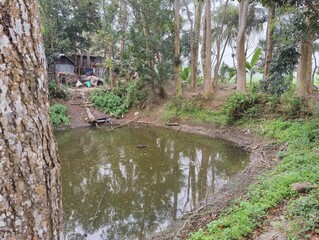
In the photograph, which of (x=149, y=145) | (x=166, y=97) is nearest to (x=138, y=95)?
(x=166, y=97)

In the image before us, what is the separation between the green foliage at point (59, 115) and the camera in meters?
11.9

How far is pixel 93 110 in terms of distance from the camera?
14023 millimetres

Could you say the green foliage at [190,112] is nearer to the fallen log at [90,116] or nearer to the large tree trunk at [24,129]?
the fallen log at [90,116]

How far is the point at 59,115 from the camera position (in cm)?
1227

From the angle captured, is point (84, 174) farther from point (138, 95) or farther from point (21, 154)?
point (138, 95)

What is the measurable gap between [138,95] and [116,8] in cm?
486

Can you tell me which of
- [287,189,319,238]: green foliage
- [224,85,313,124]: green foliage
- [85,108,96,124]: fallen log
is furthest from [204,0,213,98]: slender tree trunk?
[287,189,319,238]: green foliage

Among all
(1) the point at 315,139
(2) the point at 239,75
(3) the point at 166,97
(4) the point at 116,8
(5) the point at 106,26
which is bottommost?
(1) the point at 315,139

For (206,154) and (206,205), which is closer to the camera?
(206,205)

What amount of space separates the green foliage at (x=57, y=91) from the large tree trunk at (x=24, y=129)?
13906mm

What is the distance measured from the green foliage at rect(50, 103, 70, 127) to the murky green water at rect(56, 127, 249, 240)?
5.96ft

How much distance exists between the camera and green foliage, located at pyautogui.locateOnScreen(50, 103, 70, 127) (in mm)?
11930

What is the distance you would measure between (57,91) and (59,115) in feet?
7.91

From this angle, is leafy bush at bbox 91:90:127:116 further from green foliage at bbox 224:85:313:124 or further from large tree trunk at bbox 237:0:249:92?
large tree trunk at bbox 237:0:249:92
